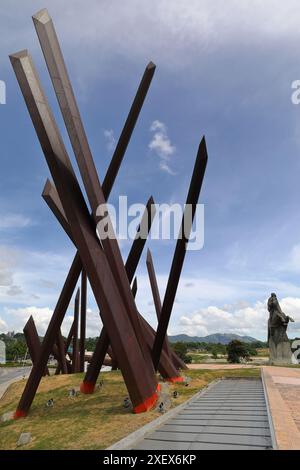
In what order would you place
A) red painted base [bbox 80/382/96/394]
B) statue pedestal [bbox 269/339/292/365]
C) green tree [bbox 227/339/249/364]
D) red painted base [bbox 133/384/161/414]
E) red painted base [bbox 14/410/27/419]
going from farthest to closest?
1. green tree [bbox 227/339/249/364]
2. statue pedestal [bbox 269/339/292/365]
3. red painted base [bbox 80/382/96/394]
4. red painted base [bbox 14/410/27/419]
5. red painted base [bbox 133/384/161/414]

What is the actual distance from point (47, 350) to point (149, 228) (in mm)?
4752

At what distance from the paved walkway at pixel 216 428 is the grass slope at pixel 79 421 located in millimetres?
608

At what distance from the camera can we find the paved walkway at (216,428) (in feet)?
17.7

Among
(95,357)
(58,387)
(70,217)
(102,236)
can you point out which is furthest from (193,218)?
(58,387)

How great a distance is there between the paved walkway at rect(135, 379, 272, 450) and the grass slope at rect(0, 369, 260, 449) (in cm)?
61

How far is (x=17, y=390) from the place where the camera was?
1625 cm

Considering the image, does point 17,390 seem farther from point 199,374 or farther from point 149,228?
point 149,228

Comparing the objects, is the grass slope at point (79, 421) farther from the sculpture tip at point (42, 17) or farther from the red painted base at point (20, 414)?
the sculpture tip at point (42, 17)

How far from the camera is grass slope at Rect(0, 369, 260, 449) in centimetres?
628

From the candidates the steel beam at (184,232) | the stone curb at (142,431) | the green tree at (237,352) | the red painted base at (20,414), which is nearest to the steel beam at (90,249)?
the stone curb at (142,431)

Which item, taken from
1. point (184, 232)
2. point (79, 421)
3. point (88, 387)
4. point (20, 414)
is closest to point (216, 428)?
point (79, 421)

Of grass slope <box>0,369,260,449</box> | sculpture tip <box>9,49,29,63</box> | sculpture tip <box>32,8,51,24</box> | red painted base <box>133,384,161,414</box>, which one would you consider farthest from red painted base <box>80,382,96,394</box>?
sculpture tip <box>32,8,51,24</box>

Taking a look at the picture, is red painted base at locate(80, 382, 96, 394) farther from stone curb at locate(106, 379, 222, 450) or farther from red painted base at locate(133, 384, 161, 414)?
red painted base at locate(133, 384, 161, 414)
